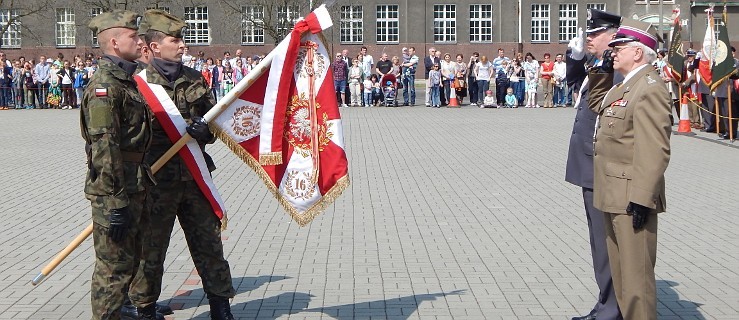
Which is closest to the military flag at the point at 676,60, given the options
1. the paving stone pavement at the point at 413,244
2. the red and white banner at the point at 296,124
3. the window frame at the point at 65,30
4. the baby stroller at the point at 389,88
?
the paving stone pavement at the point at 413,244

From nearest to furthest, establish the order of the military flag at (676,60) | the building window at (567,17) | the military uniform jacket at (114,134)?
the military uniform jacket at (114,134) < the military flag at (676,60) < the building window at (567,17)

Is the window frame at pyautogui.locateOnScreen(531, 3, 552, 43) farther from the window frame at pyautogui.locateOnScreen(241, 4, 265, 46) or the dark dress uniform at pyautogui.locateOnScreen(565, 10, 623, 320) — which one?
the dark dress uniform at pyautogui.locateOnScreen(565, 10, 623, 320)

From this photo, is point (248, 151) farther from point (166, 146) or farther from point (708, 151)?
point (708, 151)

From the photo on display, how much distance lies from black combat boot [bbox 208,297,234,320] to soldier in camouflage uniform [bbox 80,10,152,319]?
75 centimetres

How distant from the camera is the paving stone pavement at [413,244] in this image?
723cm

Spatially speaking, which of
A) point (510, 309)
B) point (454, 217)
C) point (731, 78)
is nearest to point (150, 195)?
point (510, 309)

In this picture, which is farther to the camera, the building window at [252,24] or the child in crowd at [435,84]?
the building window at [252,24]

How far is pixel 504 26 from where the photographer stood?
58.9 metres

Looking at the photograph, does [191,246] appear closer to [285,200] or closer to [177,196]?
[177,196]

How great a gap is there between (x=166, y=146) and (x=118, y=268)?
95cm

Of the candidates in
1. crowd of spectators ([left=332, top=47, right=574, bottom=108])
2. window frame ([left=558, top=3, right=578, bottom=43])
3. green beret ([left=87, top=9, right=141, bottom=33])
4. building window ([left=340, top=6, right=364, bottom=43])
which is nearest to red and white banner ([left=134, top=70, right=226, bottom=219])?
green beret ([left=87, top=9, right=141, bottom=33])

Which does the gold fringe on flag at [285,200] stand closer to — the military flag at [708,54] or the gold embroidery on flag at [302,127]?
the gold embroidery on flag at [302,127]

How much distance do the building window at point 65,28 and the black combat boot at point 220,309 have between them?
5056 cm

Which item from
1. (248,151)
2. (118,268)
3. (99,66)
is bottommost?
(118,268)
